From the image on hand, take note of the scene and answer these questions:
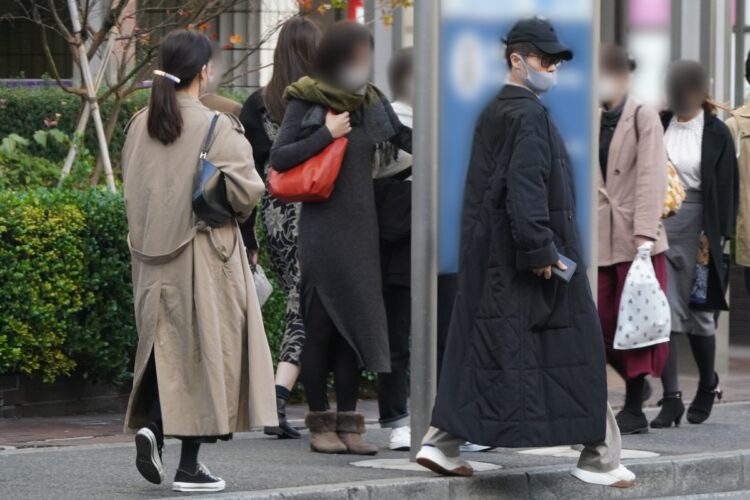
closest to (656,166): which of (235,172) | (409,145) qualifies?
(409,145)

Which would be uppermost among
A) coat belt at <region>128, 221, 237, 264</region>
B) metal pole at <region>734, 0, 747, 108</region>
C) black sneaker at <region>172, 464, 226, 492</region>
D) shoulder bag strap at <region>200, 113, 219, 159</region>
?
metal pole at <region>734, 0, 747, 108</region>

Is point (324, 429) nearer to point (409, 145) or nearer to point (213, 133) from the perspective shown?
point (409, 145)

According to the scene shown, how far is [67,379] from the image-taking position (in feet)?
28.9

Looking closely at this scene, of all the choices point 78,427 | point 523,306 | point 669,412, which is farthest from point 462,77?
point 78,427

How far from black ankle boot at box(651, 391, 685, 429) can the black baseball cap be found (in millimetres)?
2685

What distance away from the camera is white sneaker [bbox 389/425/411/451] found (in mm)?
7661

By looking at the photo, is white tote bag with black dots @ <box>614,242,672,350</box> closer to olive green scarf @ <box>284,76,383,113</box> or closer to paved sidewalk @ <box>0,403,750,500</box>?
paved sidewalk @ <box>0,403,750,500</box>

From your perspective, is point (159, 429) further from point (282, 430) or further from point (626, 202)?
point (626, 202)

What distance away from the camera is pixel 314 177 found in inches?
285

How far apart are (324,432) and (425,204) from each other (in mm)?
1250

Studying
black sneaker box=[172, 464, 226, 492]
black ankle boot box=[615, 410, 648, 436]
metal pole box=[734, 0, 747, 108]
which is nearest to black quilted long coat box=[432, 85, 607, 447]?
black sneaker box=[172, 464, 226, 492]

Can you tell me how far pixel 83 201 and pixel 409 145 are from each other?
6.60 feet

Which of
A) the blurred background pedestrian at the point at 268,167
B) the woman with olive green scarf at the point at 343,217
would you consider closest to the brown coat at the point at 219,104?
the blurred background pedestrian at the point at 268,167

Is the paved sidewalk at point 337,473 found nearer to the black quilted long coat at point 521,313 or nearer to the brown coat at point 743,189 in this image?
the black quilted long coat at point 521,313
